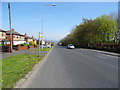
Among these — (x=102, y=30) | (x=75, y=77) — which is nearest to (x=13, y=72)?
(x=75, y=77)

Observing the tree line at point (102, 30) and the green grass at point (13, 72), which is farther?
the tree line at point (102, 30)

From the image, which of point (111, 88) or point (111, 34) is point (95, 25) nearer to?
point (111, 34)

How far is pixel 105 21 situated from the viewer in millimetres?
39219

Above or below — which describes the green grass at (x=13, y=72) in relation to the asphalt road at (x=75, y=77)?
above

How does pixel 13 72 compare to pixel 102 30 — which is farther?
pixel 102 30

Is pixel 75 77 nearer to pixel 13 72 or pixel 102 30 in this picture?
pixel 13 72

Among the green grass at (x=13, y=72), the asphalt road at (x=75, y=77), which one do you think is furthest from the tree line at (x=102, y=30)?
the green grass at (x=13, y=72)

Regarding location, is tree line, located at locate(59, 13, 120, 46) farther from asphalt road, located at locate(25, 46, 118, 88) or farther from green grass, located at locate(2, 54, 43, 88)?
green grass, located at locate(2, 54, 43, 88)

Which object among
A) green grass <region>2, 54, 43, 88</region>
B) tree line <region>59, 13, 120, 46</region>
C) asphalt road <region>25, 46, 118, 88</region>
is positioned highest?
tree line <region>59, 13, 120, 46</region>

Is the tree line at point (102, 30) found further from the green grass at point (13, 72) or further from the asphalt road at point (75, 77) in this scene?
the green grass at point (13, 72)

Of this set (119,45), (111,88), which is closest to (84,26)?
(119,45)

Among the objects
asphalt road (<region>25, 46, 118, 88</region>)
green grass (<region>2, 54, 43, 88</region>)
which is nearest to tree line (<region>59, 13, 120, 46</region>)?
asphalt road (<region>25, 46, 118, 88</region>)

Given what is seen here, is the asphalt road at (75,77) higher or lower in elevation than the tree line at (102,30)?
lower

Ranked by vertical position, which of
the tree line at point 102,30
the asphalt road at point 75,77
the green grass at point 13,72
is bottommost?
the asphalt road at point 75,77
